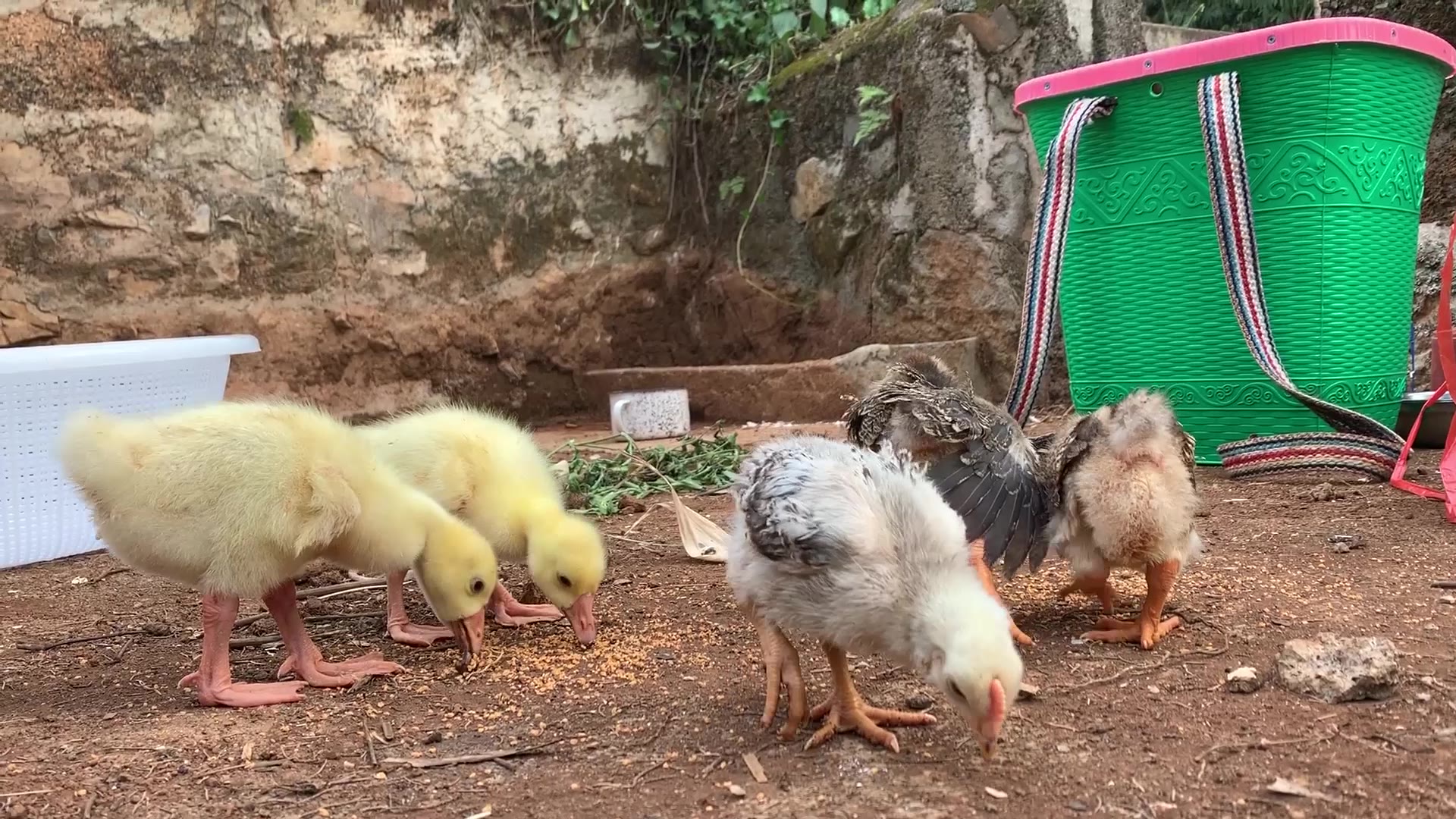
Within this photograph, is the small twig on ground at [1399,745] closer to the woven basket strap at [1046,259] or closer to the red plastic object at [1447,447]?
the red plastic object at [1447,447]

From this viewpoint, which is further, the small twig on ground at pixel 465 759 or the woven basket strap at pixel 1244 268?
the woven basket strap at pixel 1244 268

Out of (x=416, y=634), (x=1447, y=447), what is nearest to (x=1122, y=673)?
(x=416, y=634)

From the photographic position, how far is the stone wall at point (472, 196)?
5875 mm

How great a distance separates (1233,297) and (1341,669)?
230 cm

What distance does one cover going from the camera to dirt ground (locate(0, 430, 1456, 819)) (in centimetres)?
171

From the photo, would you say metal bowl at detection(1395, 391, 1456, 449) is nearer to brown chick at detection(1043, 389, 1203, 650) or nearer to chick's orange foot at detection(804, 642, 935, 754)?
brown chick at detection(1043, 389, 1203, 650)

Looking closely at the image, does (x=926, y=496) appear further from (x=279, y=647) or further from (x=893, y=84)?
(x=893, y=84)

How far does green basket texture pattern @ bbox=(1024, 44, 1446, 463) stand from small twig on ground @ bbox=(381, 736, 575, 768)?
3.34 m

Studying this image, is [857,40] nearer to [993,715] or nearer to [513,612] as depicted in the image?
[513,612]

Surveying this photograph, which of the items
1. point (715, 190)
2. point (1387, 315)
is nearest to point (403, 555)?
point (1387, 315)

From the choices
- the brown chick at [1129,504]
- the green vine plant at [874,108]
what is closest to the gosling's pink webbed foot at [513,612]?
the brown chick at [1129,504]

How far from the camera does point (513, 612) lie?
2990 mm

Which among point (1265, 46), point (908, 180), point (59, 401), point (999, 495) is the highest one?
point (1265, 46)

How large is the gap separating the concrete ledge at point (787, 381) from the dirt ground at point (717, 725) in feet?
9.66
